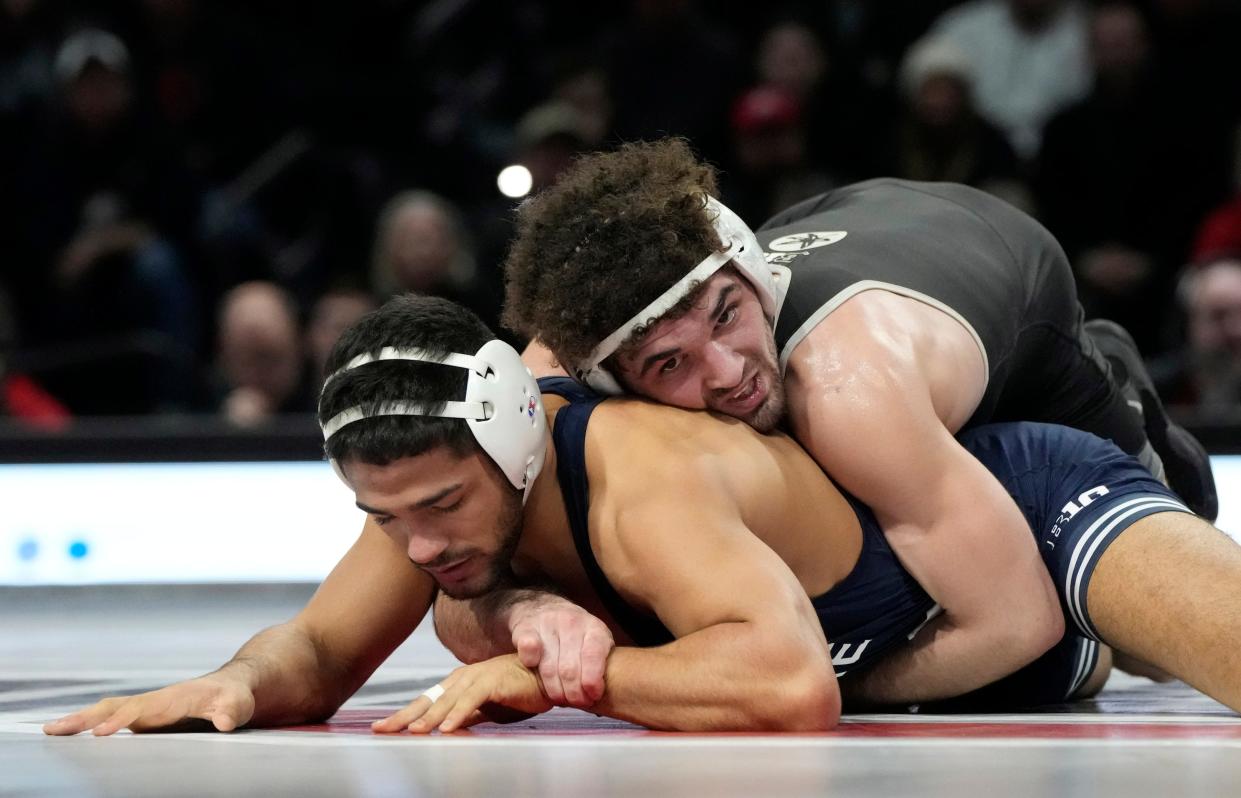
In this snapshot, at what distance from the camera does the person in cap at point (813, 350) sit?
2.86m

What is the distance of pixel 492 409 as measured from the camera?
270cm

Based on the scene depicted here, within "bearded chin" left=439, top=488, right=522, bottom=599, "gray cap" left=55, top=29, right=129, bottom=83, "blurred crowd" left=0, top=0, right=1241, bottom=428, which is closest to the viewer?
"bearded chin" left=439, top=488, right=522, bottom=599

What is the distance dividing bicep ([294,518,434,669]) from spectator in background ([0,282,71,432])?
154 inches

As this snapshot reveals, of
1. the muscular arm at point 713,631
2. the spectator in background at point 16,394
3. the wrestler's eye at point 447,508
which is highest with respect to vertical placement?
the spectator in background at point 16,394

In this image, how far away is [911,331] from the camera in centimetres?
305

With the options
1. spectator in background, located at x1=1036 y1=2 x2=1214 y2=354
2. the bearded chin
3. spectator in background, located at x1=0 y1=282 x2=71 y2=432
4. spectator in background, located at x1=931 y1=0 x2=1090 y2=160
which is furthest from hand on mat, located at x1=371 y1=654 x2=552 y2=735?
spectator in background, located at x1=931 y1=0 x2=1090 y2=160

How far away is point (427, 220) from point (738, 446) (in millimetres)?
3870

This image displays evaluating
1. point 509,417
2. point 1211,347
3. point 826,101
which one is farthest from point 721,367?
point 826,101

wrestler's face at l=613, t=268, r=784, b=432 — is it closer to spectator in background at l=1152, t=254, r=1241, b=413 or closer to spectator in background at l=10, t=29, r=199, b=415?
spectator in background at l=1152, t=254, r=1241, b=413

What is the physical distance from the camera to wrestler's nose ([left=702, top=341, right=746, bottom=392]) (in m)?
2.87

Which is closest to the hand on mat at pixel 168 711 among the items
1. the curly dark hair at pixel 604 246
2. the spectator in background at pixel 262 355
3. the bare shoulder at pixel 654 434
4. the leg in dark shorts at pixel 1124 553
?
the bare shoulder at pixel 654 434

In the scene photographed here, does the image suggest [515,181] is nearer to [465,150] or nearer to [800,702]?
[465,150]

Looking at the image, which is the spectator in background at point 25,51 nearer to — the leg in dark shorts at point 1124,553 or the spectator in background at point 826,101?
the spectator in background at point 826,101

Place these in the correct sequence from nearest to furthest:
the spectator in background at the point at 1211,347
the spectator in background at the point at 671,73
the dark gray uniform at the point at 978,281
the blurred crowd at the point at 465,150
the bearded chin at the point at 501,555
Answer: the bearded chin at the point at 501,555 → the dark gray uniform at the point at 978,281 → the spectator in background at the point at 1211,347 → the blurred crowd at the point at 465,150 → the spectator in background at the point at 671,73
